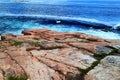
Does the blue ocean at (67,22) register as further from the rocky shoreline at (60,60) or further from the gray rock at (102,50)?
the rocky shoreline at (60,60)

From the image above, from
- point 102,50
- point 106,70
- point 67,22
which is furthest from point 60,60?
point 67,22

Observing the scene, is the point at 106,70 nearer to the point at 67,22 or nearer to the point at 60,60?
the point at 60,60

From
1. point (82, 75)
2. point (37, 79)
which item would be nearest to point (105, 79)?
point (82, 75)

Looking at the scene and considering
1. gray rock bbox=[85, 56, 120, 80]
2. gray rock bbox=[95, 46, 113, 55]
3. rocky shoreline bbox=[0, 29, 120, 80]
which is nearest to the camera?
gray rock bbox=[85, 56, 120, 80]

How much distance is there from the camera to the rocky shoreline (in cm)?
1028

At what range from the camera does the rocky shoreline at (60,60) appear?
33.7ft

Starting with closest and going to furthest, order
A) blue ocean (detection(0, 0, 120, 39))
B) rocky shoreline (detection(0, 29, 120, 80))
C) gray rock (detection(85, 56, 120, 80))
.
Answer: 1. gray rock (detection(85, 56, 120, 80))
2. rocky shoreline (detection(0, 29, 120, 80))
3. blue ocean (detection(0, 0, 120, 39))

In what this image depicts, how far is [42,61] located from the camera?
37.5ft

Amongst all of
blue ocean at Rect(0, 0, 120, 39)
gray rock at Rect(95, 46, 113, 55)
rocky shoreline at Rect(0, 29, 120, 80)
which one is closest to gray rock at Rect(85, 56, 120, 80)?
rocky shoreline at Rect(0, 29, 120, 80)

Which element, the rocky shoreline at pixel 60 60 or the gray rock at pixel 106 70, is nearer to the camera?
the gray rock at pixel 106 70

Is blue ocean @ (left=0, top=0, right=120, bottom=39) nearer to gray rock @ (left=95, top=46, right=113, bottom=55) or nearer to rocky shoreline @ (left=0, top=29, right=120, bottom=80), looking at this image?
gray rock @ (left=95, top=46, right=113, bottom=55)

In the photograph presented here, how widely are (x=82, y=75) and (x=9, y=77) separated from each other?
103 inches

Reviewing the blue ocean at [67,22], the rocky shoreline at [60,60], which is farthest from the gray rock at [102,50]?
the blue ocean at [67,22]

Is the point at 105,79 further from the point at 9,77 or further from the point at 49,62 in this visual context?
the point at 9,77
